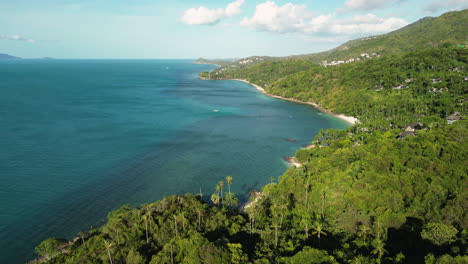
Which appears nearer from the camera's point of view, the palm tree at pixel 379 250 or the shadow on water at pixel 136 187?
the palm tree at pixel 379 250

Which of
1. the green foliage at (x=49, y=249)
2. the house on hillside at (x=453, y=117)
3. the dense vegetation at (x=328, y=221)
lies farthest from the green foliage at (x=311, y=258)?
the house on hillside at (x=453, y=117)

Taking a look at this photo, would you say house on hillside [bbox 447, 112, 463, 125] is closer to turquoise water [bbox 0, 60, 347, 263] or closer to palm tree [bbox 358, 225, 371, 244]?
turquoise water [bbox 0, 60, 347, 263]

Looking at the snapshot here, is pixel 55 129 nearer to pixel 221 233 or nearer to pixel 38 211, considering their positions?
pixel 38 211

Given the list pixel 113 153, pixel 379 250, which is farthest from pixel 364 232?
pixel 113 153

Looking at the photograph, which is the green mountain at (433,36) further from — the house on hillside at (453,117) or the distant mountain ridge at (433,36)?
the house on hillside at (453,117)

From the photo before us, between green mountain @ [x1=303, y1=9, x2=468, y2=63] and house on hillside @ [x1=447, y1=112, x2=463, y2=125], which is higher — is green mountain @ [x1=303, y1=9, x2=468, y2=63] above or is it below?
above

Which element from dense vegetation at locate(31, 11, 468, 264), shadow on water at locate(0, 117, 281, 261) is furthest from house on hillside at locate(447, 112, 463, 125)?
shadow on water at locate(0, 117, 281, 261)

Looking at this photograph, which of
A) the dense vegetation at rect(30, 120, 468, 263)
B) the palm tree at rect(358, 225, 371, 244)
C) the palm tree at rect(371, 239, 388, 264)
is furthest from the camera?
the palm tree at rect(358, 225, 371, 244)
